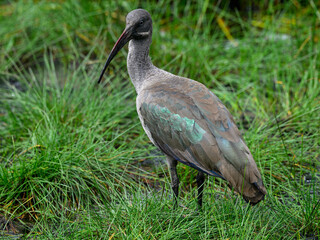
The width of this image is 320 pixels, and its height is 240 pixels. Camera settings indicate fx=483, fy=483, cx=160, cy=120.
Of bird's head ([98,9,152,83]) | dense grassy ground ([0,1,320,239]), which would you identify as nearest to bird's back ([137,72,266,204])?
dense grassy ground ([0,1,320,239])

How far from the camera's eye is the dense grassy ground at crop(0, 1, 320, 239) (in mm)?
3027

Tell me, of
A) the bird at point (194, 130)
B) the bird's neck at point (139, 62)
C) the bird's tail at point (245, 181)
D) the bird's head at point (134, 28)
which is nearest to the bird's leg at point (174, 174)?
the bird at point (194, 130)

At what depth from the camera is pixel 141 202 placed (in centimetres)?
310

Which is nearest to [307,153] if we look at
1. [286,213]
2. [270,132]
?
[270,132]

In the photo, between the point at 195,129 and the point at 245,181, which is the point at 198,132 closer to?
the point at 195,129

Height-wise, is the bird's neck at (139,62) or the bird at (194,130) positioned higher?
the bird's neck at (139,62)

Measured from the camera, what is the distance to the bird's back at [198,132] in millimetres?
2814

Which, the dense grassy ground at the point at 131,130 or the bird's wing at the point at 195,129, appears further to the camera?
the dense grassy ground at the point at 131,130

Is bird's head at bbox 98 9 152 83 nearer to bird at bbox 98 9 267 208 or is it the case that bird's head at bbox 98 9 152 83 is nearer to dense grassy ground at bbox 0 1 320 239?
bird at bbox 98 9 267 208

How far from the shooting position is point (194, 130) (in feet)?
9.68

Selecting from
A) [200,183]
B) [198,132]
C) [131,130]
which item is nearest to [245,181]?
[198,132]

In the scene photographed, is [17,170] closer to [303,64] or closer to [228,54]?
[228,54]

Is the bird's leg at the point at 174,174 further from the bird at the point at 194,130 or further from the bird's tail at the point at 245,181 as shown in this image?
the bird's tail at the point at 245,181

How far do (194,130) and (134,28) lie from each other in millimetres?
942
